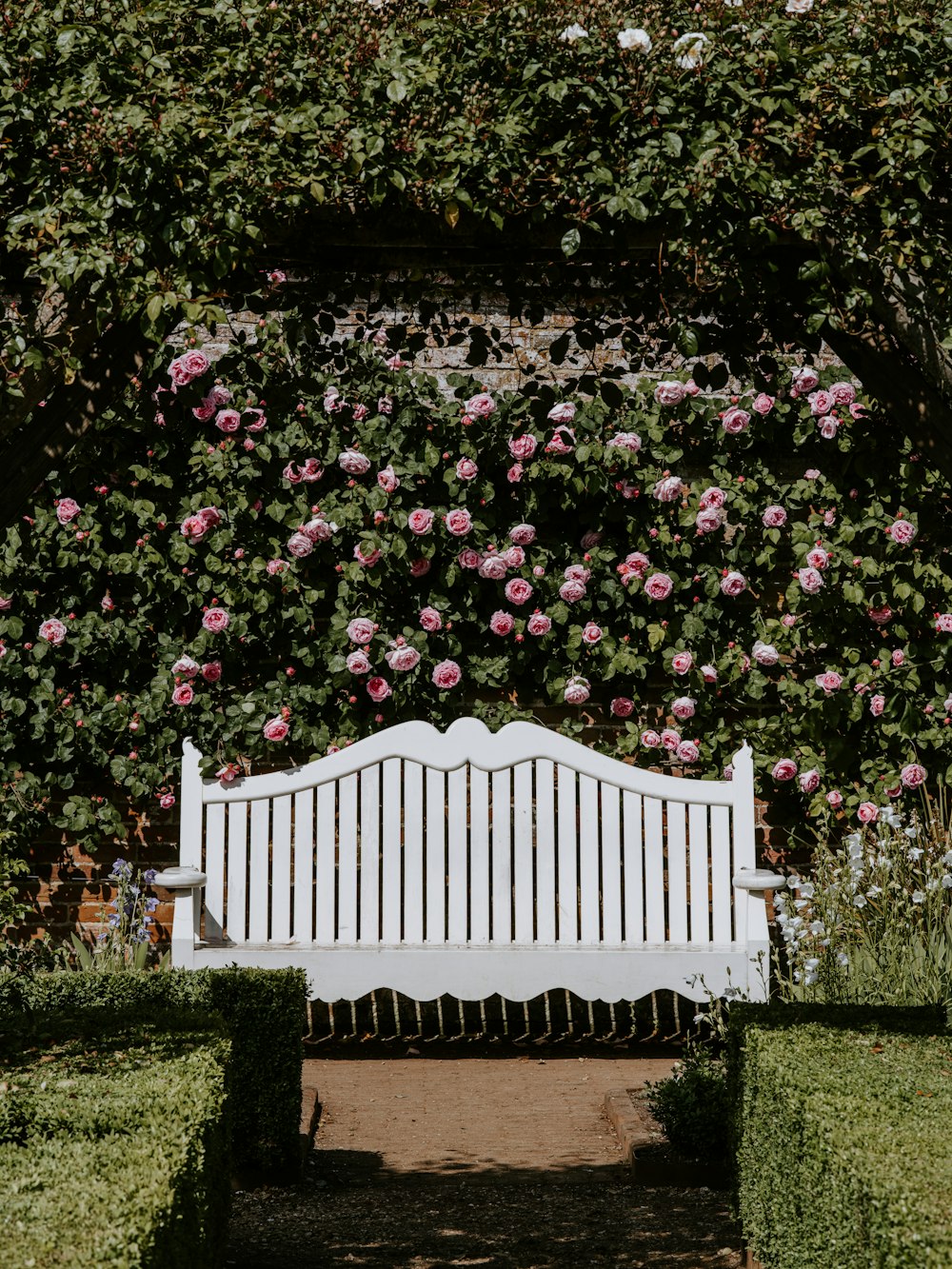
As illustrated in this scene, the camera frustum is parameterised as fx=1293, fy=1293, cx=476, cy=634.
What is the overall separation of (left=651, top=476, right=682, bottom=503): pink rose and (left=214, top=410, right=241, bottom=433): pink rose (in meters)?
1.70

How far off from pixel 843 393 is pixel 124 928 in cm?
361

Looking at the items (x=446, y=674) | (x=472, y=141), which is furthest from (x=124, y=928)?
(x=472, y=141)

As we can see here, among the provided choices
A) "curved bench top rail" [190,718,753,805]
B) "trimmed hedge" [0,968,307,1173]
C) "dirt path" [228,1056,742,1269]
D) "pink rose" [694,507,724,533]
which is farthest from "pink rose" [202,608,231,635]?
"pink rose" [694,507,724,533]

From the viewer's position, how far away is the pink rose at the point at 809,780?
16.9ft

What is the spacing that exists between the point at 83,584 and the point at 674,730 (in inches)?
96.9

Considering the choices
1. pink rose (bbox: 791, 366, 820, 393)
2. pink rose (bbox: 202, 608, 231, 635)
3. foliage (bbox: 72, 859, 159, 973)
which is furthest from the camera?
pink rose (bbox: 791, 366, 820, 393)

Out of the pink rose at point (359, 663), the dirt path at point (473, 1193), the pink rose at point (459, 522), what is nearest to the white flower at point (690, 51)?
the pink rose at point (459, 522)

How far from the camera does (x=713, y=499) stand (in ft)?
17.2

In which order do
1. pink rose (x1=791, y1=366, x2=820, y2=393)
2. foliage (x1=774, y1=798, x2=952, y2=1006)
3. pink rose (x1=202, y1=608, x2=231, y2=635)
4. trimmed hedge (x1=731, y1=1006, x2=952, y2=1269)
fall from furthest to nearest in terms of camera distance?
1. pink rose (x1=791, y1=366, x2=820, y2=393)
2. pink rose (x1=202, y1=608, x2=231, y2=635)
3. foliage (x1=774, y1=798, x2=952, y2=1006)
4. trimmed hedge (x1=731, y1=1006, x2=952, y2=1269)

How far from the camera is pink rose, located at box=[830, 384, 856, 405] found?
5297mm

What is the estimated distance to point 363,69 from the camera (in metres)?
3.13

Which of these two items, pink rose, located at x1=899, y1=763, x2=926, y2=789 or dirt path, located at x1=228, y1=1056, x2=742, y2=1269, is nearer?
dirt path, located at x1=228, y1=1056, x2=742, y2=1269

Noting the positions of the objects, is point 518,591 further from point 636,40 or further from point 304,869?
point 636,40

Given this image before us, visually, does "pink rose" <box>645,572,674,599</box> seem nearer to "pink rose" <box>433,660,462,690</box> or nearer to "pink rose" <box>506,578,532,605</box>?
"pink rose" <box>506,578,532,605</box>
